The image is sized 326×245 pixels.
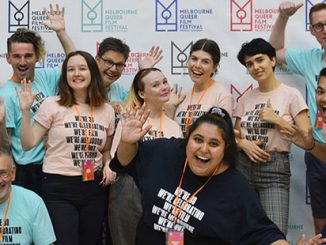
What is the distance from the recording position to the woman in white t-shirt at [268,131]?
254cm

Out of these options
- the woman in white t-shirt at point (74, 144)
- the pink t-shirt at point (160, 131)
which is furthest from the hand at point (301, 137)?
the woman in white t-shirt at point (74, 144)

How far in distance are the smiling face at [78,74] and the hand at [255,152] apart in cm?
92

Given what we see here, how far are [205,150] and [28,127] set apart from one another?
3.24ft

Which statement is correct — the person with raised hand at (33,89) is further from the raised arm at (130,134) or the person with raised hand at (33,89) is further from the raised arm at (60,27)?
the raised arm at (130,134)

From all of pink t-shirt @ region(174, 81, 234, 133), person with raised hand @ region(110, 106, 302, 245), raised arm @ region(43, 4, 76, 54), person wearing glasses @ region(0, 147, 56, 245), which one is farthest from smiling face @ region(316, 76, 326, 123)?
raised arm @ region(43, 4, 76, 54)

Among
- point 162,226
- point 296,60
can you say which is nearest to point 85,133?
point 162,226

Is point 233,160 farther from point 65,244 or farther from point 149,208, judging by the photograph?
point 65,244

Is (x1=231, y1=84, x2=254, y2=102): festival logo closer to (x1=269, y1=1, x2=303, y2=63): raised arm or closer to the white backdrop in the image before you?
the white backdrop

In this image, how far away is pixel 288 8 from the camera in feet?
9.45

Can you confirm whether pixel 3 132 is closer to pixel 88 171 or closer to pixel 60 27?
pixel 88 171

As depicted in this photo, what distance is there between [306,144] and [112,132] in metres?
1.02

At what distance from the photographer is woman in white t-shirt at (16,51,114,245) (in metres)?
2.41

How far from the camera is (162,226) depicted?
1.92 meters

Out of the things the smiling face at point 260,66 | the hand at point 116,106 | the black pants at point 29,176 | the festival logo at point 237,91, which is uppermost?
the smiling face at point 260,66
